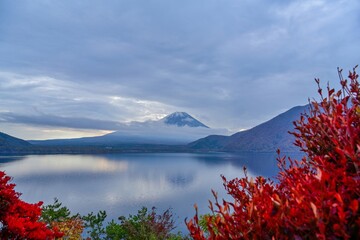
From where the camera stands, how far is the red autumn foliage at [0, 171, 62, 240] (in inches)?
137

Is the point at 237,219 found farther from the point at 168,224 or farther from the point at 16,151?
the point at 16,151

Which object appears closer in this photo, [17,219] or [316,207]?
[316,207]

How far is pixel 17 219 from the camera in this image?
353 cm

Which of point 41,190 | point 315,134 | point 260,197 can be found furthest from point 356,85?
point 41,190

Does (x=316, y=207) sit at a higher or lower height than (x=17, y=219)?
higher

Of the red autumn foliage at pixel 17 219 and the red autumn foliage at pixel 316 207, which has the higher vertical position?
the red autumn foliage at pixel 316 207

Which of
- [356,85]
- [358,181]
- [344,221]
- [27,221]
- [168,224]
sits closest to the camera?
[344,221]

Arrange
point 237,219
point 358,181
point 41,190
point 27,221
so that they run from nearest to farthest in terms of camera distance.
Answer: point 358,181 < point 237,219 < point 27,221 < point 41,190

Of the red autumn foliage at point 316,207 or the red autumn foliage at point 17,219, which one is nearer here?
the red autumn foliage at point 316,207

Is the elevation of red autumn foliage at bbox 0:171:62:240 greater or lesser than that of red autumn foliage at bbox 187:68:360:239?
lesser

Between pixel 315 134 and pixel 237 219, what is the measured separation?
1.21 metres

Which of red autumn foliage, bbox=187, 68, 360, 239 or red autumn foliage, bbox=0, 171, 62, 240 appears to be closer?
red autumn foliage, bbox=187, 68, 360, 239

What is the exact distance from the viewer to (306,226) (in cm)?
160

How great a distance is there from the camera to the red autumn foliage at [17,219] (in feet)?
11.5
